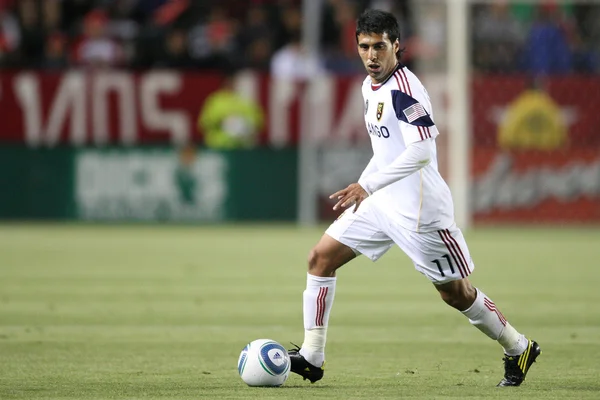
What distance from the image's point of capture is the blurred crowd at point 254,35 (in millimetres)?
20797

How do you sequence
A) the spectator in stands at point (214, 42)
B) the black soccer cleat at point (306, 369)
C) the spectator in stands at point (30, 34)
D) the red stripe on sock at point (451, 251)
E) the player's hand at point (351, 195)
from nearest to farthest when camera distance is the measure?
the player's hand at point (351, 195) < the red stripe on sock at point (451, 251) < the black soccer cleat at point (306, 369) < the spectator in stands at point (30, 34) < the spectator in stands at point (214, 42)

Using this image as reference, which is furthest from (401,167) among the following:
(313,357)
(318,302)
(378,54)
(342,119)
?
(342,119)

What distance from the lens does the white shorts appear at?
6895mm

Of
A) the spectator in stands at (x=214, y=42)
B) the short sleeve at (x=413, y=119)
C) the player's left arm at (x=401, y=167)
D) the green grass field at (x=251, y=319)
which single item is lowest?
the green grass field at (x=251, y=319)

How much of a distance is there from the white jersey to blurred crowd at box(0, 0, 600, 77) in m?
13.6

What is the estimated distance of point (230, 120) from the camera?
2038cm

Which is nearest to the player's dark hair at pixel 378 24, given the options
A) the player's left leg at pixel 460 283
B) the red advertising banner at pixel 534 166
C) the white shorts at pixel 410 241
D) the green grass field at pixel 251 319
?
the white shorts at pixel 410 241

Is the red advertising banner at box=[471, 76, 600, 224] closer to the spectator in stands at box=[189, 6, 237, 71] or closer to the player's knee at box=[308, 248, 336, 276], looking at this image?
the spectator in stands at box=[189, 6, 237, 71]

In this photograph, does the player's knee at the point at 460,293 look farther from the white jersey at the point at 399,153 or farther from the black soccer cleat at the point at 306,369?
the black soccer cleat at the point at 306,369

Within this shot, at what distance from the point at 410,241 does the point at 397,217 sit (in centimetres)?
15

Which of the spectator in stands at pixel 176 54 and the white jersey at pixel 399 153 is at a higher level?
the spectator in stands at pixel 176 54

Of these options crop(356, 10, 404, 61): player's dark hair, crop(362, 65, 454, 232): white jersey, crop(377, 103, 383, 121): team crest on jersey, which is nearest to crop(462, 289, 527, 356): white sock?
crop(362, 65, 454, 232): white jersey

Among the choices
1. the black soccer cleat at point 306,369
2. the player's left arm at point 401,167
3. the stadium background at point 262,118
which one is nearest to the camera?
the player's left arm at point 401,167

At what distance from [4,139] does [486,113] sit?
8.03m
